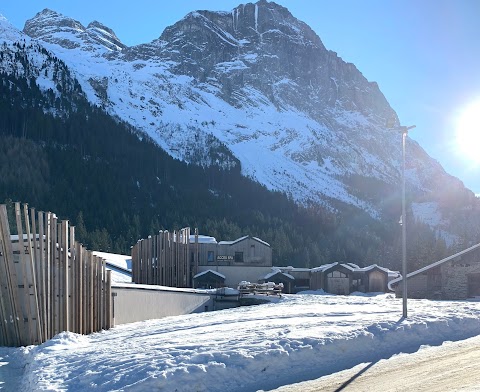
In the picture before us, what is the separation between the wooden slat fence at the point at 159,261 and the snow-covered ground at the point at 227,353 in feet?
78.8

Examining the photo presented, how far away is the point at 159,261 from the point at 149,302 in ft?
52.5

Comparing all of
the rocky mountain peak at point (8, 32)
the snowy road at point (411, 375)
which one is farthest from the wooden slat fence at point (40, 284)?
the rocky mountain peak at point (8, 32)

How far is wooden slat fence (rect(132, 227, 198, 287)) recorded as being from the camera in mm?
41844

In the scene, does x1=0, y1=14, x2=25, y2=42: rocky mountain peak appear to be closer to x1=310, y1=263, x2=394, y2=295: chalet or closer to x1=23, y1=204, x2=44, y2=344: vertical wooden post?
x1=310, y1=263, x2=394, y2=295: chalet

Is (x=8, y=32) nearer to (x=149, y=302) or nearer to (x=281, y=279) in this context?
(x=281, y=279)

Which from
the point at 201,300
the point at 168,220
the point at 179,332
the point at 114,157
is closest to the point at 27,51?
the point at 114,157

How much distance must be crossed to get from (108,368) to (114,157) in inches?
4738

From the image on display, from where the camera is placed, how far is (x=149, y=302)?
2636cm

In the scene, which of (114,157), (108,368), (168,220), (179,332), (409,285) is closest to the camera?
(108,368)

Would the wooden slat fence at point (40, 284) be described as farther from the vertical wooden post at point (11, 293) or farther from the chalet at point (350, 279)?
the chalet at point (350, 279)

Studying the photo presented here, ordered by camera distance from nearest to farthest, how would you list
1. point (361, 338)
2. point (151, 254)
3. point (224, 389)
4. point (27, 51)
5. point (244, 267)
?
point (224, 389) → point (361, 338) → point (151, 254) → point (244, 267) → point (27, 51)

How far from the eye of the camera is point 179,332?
16734mm

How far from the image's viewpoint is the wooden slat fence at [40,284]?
18.2m

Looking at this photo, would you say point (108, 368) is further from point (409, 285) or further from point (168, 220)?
point (168, 220)
